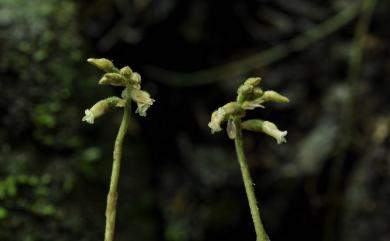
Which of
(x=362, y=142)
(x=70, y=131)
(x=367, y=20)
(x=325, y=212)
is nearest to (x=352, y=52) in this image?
(x=367, y=20)

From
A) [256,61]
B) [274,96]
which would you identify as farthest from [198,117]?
[274,96]

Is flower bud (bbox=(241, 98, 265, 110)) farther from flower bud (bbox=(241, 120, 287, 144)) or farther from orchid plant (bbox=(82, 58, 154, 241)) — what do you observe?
orchid plant (bbox=(82, 58, 154, 241))

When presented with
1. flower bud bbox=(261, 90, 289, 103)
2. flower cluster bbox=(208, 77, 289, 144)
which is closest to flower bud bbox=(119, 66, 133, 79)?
flower cluster bbox=(208, 77, 289, 144)

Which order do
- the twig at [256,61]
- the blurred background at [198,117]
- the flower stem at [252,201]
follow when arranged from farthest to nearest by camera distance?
the twig at [256,61] < the blurred background at [198,117] < the flower stem at [252,201]

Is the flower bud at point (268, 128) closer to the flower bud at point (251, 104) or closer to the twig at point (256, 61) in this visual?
the flower bud at point (251, 104)

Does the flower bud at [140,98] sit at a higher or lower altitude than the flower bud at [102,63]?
lower

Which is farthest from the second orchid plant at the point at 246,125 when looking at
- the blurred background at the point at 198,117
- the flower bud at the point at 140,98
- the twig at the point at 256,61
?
the twig at the point at 256,61
